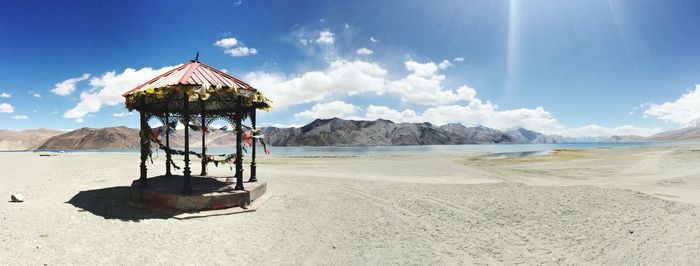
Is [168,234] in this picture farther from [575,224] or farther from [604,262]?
[575,224]

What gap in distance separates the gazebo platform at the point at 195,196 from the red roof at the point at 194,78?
3.00 meters

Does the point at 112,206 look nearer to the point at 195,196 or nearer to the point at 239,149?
the point at 195,196

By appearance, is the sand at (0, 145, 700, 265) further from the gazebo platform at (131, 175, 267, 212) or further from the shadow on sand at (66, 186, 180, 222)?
the gazebo platform at (131, 175, 267, 212)

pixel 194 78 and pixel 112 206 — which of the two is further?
pixel 112 206

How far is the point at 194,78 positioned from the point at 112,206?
4402 millimetres

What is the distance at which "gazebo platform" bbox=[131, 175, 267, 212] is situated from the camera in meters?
9.39

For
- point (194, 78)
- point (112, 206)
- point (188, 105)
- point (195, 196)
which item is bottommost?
point (112, 206)

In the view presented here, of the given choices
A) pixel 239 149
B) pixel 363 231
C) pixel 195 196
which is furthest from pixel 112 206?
pixel 363 231

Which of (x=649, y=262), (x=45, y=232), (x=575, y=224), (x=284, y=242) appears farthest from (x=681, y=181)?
(x=45, y=232)

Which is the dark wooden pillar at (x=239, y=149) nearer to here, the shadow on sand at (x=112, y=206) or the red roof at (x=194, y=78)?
the red roof at (x=194, y=78)

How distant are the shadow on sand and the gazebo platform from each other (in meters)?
0.29

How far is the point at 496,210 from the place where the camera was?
34.6 ft

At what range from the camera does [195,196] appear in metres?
9.37

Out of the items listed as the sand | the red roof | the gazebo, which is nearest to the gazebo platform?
the gazebo
